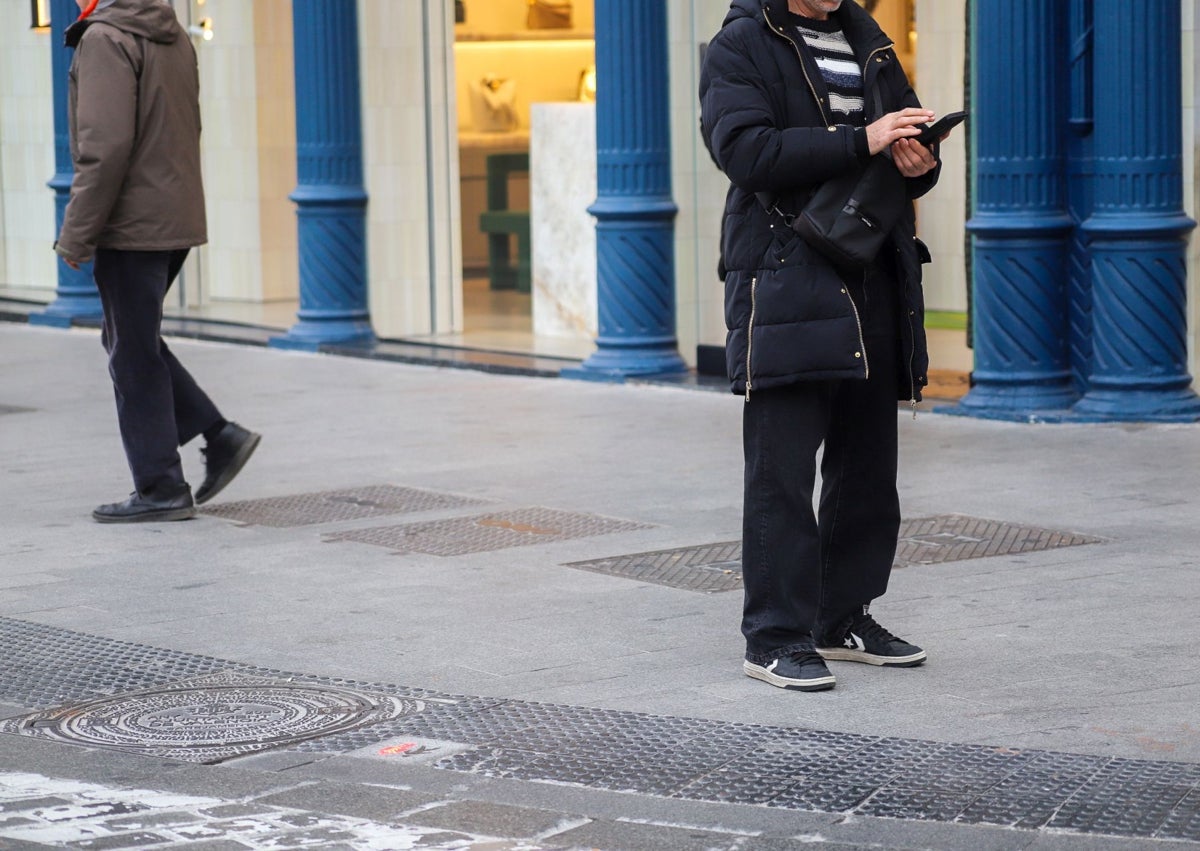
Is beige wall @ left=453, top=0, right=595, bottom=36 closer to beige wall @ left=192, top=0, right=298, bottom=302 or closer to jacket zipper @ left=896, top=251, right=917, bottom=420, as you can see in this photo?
beige wall @ left=192, top=0, right=298, bottom=302

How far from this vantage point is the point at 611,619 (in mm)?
6273

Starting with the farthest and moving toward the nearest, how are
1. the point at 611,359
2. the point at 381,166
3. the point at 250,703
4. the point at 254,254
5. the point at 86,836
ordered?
the point at 254,254, the point at 381,166, the point at 611,359, the point at 250,703, the point at 86,836

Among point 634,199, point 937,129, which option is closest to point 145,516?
point 937,129

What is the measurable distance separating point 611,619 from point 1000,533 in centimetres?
184

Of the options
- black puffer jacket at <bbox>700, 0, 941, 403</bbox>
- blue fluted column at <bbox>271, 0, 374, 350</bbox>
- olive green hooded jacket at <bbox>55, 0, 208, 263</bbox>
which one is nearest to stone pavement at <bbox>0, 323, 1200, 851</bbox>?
black puffer jacket at <bbox>700, 0, 941, 403</bbox>

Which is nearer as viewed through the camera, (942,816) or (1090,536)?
(942,816)

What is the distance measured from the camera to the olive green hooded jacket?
7914 millimetres

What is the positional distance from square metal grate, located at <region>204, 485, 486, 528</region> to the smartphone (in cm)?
342

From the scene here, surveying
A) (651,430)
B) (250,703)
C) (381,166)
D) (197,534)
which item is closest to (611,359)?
(651,430)

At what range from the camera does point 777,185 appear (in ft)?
17.4

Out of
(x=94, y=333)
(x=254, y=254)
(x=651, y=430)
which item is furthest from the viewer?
(x=254, y=254)

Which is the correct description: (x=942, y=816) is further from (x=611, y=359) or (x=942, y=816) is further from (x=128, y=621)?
(x=611, y=359)

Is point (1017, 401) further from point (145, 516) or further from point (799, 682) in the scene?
point (799, 682)

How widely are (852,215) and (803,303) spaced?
0.24 metres
